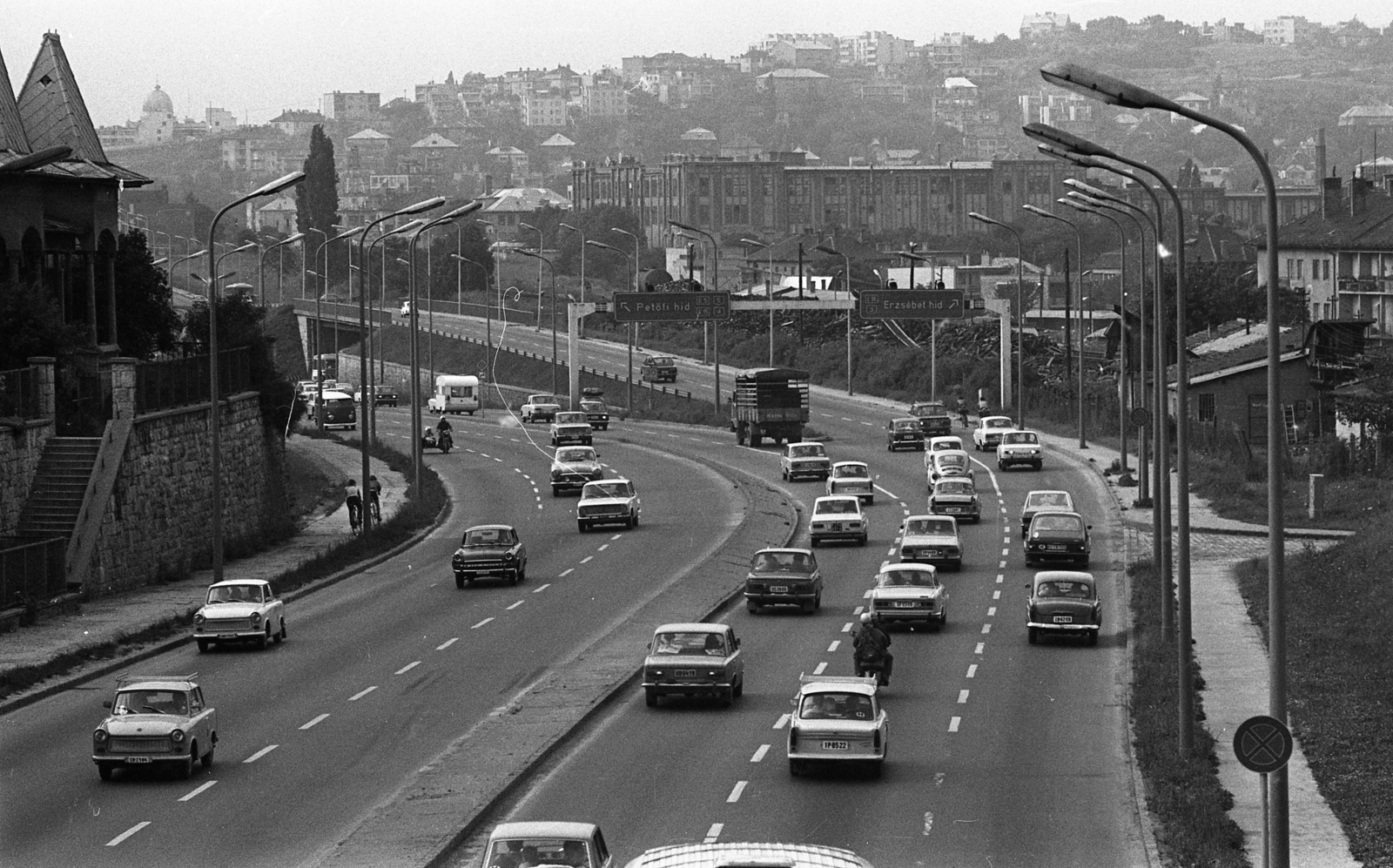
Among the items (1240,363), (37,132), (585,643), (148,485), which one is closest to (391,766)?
(585,643)

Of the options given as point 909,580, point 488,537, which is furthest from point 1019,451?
point 909,580

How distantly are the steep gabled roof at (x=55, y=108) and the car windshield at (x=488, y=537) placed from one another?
782 inches

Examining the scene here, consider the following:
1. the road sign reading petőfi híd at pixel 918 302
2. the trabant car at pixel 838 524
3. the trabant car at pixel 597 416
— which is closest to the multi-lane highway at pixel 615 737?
the trabant car at pixel 838 524

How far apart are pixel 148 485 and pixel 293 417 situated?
26785 millimetres

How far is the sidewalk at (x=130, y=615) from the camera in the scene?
129 ft

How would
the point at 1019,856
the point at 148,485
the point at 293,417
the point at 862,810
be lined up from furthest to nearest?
the point at 293,417 < the point at 148,485 < the point at 862,810 < the point at 1019,856

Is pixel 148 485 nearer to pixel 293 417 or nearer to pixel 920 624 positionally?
pixel 920 624

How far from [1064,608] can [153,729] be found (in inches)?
743

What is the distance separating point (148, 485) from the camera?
54.4 m

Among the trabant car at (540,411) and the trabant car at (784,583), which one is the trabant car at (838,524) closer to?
the trabant car at (784,583)

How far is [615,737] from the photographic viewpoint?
32000 mm

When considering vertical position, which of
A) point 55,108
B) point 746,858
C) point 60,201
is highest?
point 55,108

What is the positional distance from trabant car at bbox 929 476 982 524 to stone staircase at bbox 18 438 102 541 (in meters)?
24.2

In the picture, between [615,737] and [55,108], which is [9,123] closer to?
[55,108]
